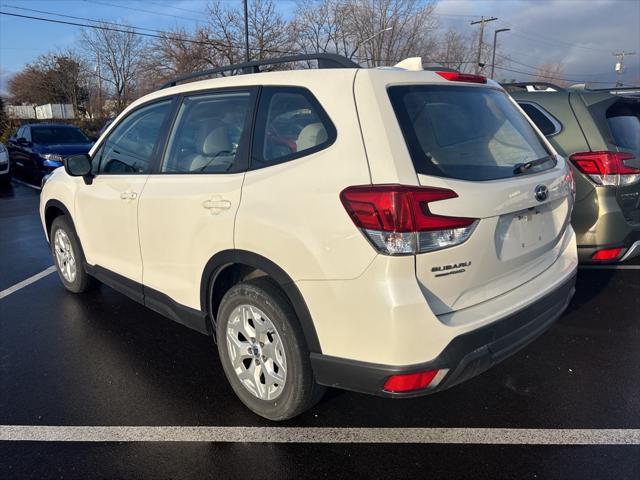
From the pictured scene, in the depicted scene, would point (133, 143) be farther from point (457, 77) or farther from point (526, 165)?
point (526, 165)

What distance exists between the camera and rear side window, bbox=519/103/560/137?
4.34m

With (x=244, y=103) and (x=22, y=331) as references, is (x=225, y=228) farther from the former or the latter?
(x=22, y=331)

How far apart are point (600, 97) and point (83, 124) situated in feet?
111

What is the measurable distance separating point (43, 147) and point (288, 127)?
1201cm

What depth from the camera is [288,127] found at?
8.54 ft

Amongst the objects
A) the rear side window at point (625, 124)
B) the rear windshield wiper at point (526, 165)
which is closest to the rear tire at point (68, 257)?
the rear windshield wiper at point (526, 165)

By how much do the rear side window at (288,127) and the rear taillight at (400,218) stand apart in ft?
1.23

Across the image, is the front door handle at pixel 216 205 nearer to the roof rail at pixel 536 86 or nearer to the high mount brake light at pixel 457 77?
the high mount brake light at pixel 457 77

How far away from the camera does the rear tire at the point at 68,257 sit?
4465 mm

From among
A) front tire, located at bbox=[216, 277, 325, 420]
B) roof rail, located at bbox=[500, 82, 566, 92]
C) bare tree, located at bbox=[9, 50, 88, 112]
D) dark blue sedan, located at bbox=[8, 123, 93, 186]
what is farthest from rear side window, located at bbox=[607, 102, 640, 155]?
bare tree, located at bbox=[9, 50, 88, 112]

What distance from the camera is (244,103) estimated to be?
2.86m

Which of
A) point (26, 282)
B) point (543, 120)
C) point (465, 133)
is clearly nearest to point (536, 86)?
point (543, 120)

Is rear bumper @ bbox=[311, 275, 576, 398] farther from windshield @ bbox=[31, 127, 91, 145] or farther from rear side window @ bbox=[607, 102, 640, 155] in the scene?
windshield @ bbox=[31, 127, 91, 145]

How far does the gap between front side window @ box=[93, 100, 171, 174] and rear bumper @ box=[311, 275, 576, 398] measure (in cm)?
197
